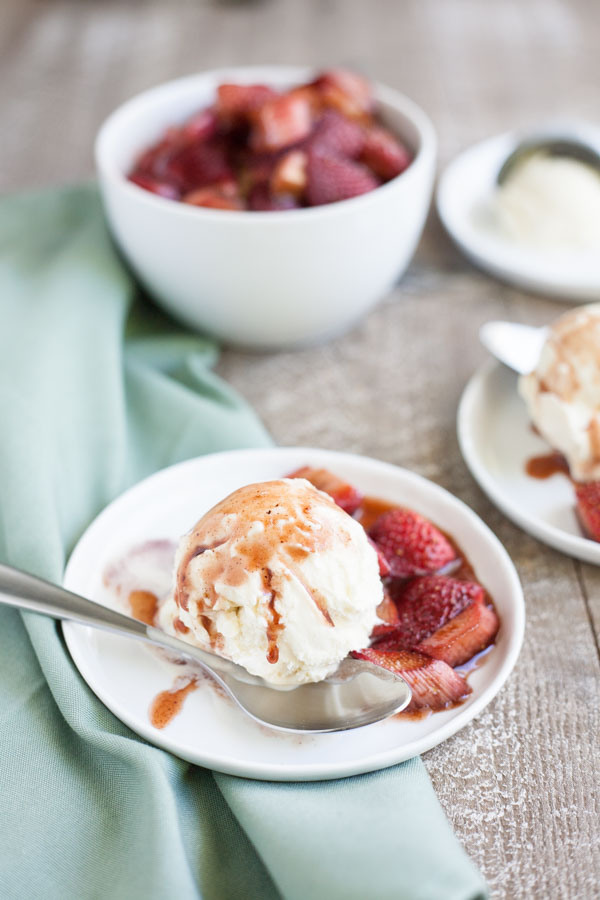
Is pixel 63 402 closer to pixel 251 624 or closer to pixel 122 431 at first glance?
pixel 122 431

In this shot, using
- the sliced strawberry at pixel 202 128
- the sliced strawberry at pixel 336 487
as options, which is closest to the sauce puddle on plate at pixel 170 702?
the sliced strawberry at pixel 336 487

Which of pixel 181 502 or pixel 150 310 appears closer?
pixel 181 502

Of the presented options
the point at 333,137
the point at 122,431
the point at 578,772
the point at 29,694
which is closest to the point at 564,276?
the point at 333,137

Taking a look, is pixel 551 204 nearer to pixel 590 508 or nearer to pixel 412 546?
pixel 590 508

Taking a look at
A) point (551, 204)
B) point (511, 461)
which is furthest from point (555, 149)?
point (511, 461)

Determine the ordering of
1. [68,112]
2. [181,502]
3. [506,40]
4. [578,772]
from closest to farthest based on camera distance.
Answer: [578,772] < [181,502] < [68,112] < [506,40]

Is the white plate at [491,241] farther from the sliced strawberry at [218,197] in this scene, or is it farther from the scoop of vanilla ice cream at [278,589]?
the scoop of vanilla ice cream at [278,589]
